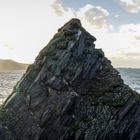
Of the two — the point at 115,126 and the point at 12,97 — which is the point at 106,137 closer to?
the point at 115,126

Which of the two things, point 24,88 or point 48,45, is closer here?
point 24,88

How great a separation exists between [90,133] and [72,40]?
384 inches

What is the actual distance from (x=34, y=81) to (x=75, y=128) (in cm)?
600

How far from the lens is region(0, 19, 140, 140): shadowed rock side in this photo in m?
31.2

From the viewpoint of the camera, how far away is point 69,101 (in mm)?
31766

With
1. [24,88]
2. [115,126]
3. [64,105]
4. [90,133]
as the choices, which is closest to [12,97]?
[24,88]

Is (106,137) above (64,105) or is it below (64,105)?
below

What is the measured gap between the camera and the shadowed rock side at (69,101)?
3119cm

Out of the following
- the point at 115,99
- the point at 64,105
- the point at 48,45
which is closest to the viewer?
the point at 64,105

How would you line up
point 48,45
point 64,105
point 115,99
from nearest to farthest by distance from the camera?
1. point 64,105
2. point 115,99
3. point 48,45

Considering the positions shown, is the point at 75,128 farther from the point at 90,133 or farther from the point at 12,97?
the point at 12,97

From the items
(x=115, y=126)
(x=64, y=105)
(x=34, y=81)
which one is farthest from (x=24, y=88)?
(x=115, y=126)

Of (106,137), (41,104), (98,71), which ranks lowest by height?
(106,137)

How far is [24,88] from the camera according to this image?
3297cm
